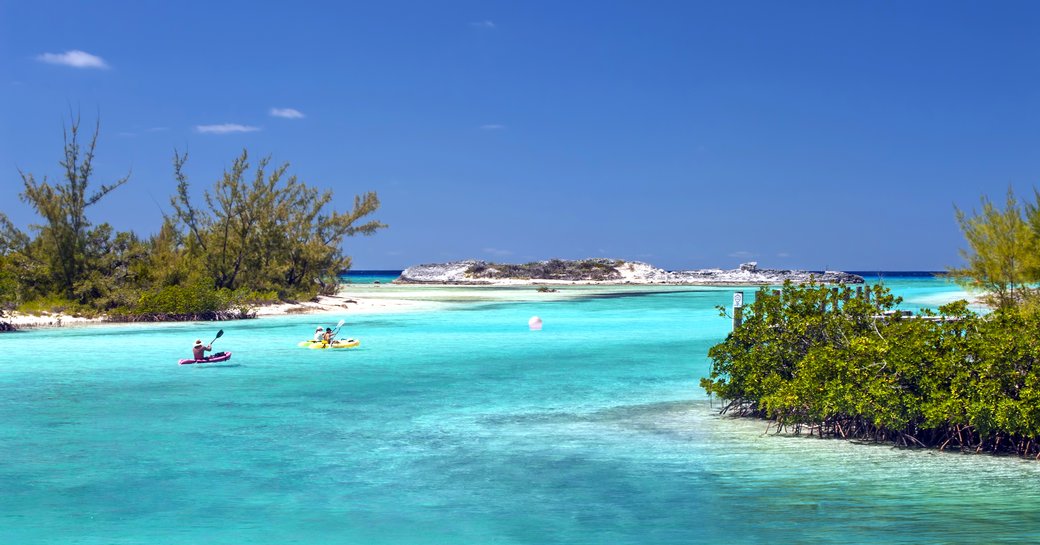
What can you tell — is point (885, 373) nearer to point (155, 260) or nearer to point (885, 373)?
point (885, 373)

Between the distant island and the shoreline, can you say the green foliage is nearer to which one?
the shoreline

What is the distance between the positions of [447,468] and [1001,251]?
22.9 m

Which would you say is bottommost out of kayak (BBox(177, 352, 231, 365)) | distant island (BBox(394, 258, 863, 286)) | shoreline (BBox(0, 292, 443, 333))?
kayak (BBox(177, 352, 231, 365))

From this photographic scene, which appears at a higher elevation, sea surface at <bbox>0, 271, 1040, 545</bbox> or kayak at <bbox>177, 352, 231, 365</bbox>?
kayak at <bbox>177, 352, 231, 365</bbox>

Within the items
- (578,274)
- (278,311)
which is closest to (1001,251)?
(278,311)

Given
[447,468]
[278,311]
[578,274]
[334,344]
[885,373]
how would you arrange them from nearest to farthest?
[447,468] < [885,373] < [334,344] < [278,311] < [578,274]

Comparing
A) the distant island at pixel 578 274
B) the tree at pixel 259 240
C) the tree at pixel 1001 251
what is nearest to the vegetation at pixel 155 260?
the tree at pixel 259 240

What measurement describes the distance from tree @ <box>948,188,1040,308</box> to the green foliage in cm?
1398

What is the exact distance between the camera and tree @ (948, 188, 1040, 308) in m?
26.9

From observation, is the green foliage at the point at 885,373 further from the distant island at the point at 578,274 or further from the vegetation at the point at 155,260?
the distant island at the point at 578,274

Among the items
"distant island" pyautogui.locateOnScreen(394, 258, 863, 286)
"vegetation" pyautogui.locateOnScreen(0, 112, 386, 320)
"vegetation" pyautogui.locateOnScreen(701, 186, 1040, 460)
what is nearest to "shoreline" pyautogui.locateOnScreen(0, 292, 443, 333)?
"vegetation" pyautogui.locateOnScreen(0, 112, 386, 320)

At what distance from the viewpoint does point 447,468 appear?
12.2 m

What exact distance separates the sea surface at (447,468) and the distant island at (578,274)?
124m

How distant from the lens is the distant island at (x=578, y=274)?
149 metres
